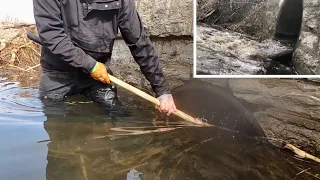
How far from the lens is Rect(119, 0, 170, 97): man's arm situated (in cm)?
314

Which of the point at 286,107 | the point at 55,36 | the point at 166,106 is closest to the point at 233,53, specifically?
the point at 286,107

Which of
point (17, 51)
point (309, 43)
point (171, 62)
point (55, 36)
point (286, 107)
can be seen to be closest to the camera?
point (309, 43)

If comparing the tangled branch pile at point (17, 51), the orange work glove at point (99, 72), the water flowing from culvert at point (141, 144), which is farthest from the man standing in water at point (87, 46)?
the tangled branch pile at point (17, 51)

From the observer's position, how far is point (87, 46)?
122 inches

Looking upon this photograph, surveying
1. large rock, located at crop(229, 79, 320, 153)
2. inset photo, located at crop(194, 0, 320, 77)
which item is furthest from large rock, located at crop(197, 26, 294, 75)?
large rock, located at crop(229, 79, 320, 153)

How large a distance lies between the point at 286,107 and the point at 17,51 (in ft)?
21.4

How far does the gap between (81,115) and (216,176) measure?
4.96 ft

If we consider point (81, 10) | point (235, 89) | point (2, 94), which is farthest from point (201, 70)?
point (2, 94)

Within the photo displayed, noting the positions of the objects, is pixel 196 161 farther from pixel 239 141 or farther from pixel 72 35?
pixel 72 35

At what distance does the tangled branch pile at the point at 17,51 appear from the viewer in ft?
24.2

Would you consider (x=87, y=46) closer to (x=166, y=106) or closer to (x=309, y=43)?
(x=166, y=106)

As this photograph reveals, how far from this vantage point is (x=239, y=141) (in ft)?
9.02

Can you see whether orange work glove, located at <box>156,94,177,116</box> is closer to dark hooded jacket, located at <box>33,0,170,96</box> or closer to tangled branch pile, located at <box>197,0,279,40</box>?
dark hooded jacket, located at <box>33,0,170,96</box>

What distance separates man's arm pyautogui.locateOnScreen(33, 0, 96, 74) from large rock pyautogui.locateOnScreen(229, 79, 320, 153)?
1.27 meters
